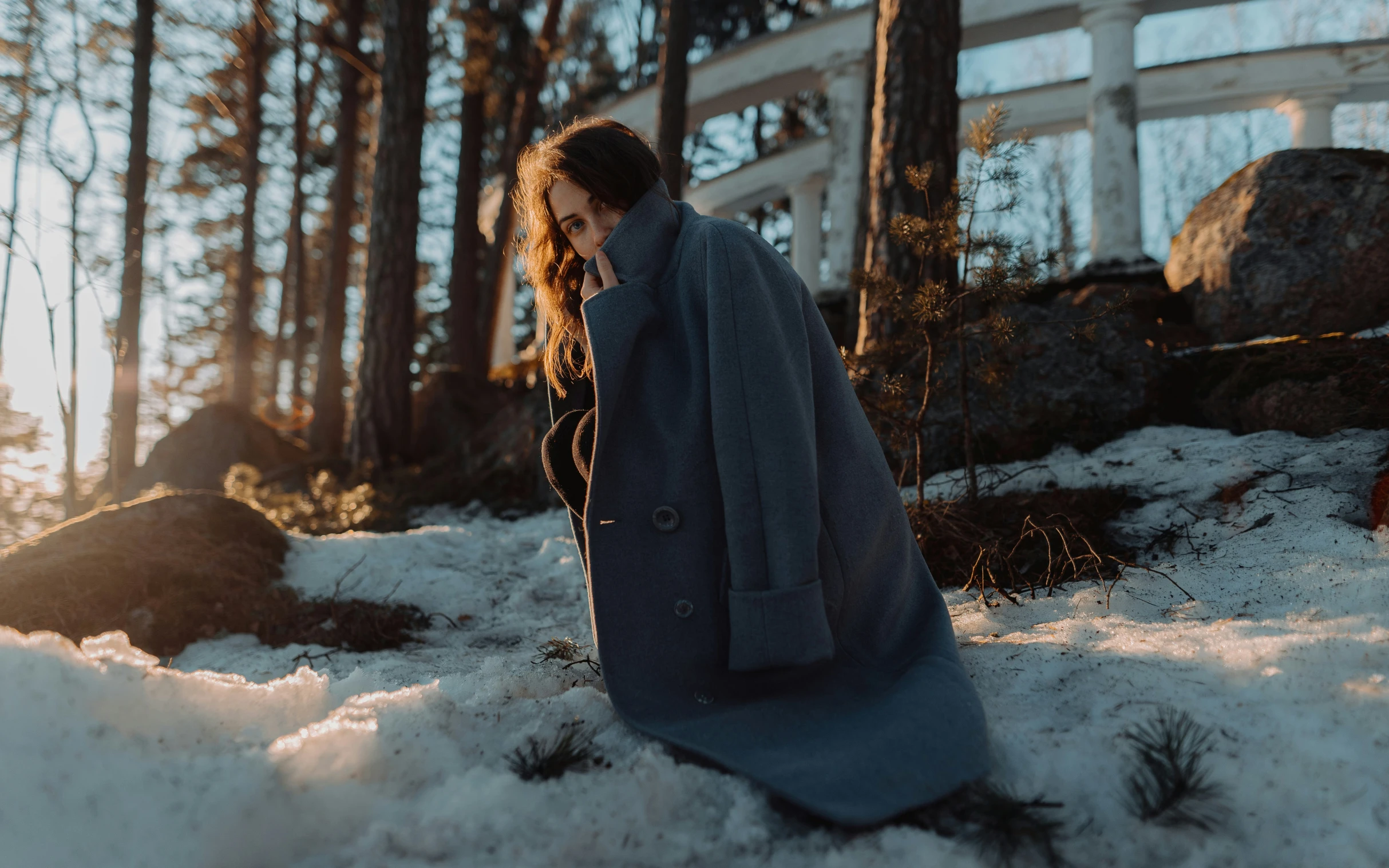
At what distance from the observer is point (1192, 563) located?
273cm

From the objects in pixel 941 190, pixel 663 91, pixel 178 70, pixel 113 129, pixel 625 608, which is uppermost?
pixel 178 70

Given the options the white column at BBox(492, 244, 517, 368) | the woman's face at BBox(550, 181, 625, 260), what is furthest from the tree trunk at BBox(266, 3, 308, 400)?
the woman's face at BBox(550, 181, 625, 260)

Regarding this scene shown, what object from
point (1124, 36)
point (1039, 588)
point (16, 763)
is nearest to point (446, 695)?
point (16, 763)

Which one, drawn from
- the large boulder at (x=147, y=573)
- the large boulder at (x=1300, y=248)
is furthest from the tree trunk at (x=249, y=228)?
the large boulder at (x=1300, y=248)

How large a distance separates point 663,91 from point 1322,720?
729cm

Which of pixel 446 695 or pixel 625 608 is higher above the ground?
pixel 625 608

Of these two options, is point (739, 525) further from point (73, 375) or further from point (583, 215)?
point (73, 375)

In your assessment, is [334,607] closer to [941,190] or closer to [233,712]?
[233,712]

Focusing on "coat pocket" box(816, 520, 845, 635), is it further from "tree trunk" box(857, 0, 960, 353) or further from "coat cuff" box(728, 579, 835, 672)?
"tree trunk" box(857, 0, 960, 353)

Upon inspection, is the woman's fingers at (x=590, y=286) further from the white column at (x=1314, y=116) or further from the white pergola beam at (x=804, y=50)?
the white column at (x=1314, y=116)

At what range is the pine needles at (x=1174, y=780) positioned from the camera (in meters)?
1.41

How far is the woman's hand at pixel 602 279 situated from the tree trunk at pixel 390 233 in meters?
6.62

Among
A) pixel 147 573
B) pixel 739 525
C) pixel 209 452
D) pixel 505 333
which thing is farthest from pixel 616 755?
pixel 505 333

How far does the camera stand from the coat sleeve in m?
1.74
